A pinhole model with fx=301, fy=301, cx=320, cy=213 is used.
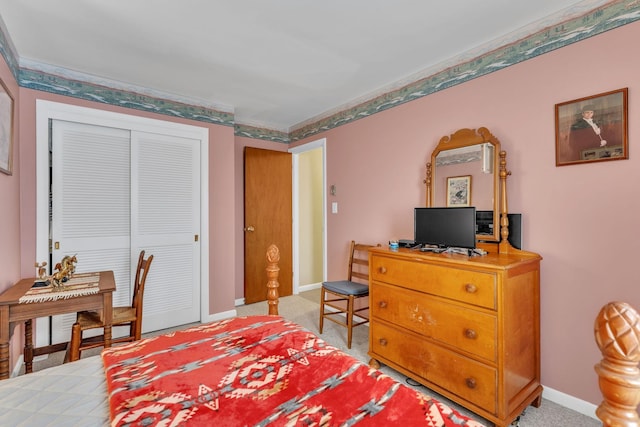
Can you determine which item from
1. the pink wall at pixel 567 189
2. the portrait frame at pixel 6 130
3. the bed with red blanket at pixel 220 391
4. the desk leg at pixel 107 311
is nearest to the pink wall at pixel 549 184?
the pink wall at pixel 567 189

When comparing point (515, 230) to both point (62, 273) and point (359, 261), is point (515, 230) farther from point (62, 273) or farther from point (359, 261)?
point (62, 273)

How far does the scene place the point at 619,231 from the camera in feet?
5.85

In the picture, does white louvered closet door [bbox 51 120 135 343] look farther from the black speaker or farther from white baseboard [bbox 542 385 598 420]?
white baseboard [bbox 542 385 598 420]

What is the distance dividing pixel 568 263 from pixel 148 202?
12.1ft

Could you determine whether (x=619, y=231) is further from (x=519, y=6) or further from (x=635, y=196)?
(x=519, y=6)

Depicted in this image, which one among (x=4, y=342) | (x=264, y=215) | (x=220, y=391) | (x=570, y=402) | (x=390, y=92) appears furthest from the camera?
(x=264, y=215)

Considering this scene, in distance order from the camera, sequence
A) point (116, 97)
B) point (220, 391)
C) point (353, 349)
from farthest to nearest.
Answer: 1. point (116, 97)
2. point (353, 349)
3. point (220, 391)


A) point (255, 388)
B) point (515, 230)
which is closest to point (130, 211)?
point (255, 388)

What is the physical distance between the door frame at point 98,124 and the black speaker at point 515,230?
3.05m

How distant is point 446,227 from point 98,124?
3.34 meters

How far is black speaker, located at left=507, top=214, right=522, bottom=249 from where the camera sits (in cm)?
218

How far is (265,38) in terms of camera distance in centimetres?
229

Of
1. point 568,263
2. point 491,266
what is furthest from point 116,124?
point 568,263

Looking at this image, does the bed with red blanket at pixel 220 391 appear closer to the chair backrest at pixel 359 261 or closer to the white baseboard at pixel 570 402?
the white baseboard at pixel 570 402
